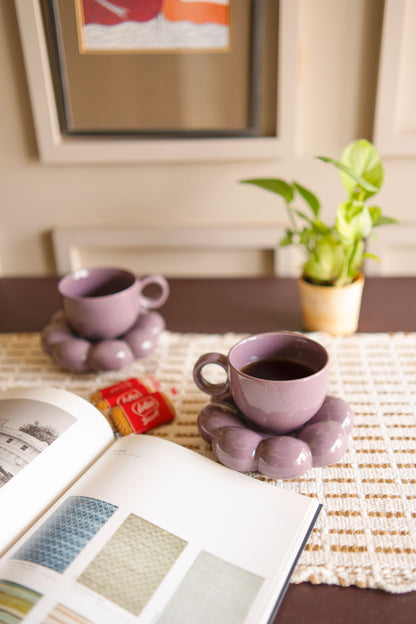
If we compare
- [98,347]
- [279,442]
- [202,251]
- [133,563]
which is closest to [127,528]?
[133,563]

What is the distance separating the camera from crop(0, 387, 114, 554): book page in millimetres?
425

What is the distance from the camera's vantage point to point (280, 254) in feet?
3.40

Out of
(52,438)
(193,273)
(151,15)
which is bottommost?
(193,273)

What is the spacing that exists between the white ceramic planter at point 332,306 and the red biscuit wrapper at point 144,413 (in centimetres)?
26

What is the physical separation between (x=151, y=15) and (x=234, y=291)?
0.47 meters

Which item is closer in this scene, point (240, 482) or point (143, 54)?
point (240, 482)

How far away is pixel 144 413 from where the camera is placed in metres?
0.56

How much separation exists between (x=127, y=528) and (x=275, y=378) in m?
0.20

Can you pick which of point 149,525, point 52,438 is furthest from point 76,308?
point 149,525

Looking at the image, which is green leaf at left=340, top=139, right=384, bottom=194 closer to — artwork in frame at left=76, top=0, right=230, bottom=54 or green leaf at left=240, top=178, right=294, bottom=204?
green leaf at left=240, top=178, right=294, bottom=204

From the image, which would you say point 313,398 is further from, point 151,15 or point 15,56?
point 15,56

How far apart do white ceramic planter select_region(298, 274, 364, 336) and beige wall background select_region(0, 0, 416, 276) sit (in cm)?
32

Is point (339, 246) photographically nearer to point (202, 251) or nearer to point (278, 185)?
point (278, 185)

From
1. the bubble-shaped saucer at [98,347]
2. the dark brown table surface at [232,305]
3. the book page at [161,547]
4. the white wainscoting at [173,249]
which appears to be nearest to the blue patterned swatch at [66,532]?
the book page at [161,547]
